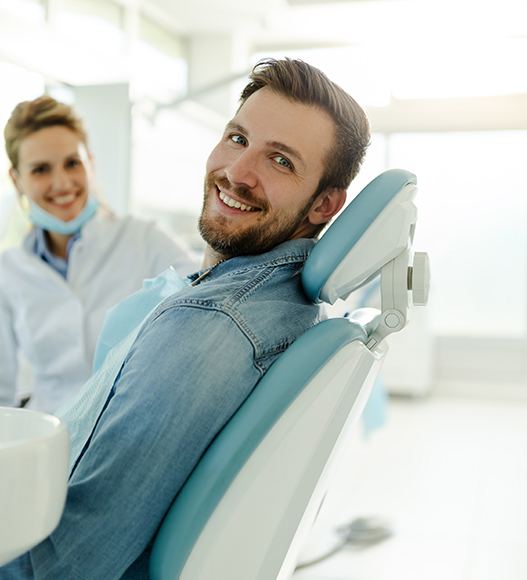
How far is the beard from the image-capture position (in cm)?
108

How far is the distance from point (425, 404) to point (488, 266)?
3.54 feet

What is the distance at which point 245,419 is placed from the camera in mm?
861

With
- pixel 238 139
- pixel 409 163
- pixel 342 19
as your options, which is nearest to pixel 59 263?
pixel 238 139

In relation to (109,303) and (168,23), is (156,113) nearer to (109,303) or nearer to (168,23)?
(109,303)

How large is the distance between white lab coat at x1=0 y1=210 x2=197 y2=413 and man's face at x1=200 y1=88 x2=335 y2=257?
79 centimetres

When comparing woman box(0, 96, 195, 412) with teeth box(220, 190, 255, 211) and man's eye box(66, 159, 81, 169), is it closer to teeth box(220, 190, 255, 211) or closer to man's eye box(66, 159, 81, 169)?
man's eye box(66, 159, 81, 169)

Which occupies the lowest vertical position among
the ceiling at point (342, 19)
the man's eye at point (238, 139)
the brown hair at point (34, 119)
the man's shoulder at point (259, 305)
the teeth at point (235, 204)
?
the man's shoulder at point (259, 305)

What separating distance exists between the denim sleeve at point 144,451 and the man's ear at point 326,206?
13.3 inches

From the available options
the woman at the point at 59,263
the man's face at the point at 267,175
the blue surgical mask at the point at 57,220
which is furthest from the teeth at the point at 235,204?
the blue surgical mask at the point at 57,220

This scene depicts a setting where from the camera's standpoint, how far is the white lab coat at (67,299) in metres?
1.91

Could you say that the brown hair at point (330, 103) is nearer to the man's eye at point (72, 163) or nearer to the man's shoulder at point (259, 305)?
the man's shoulder at point (259, 305)

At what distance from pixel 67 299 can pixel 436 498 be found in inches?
67.7

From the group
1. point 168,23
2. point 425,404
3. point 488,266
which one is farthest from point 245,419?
point 168,23

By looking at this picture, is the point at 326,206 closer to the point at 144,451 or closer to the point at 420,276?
the point at 420,276
